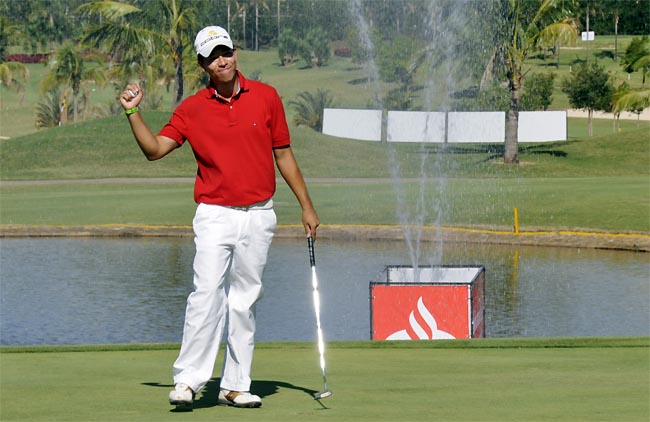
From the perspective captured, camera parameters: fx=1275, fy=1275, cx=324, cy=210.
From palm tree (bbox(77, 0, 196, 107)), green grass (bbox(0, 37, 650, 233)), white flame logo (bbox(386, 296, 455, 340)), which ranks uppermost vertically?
palm tree (bbox(77, 0, 196, 107))

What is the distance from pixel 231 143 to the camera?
677 cm

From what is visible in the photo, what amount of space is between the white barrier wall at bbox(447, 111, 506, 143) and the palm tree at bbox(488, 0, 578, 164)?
7542 mm

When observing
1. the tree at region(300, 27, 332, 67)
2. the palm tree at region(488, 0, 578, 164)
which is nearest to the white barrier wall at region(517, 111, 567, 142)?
the palm tree at region(488, 0, 578, 164)

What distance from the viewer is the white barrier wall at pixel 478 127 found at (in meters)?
56.1

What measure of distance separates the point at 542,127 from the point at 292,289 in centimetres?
4378

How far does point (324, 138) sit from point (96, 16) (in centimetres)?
8433

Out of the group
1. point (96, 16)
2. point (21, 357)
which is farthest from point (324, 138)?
point (96, 16)

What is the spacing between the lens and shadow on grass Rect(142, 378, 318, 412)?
6.85 metres

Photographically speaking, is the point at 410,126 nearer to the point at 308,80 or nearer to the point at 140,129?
the point at 308,80

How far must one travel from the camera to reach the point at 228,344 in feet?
23.1

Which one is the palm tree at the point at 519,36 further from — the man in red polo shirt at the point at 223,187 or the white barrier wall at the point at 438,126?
the man in red polo shirt at the point at 223,187

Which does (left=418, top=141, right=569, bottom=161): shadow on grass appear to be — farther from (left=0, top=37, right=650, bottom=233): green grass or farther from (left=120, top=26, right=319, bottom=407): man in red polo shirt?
(left=120, top=26, right=319, bottom=407): man in red polo shirt

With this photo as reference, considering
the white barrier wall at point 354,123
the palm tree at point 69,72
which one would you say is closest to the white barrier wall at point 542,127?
the white barrier wall at point 354,123

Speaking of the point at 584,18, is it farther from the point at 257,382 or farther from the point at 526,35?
the point at 257,382
